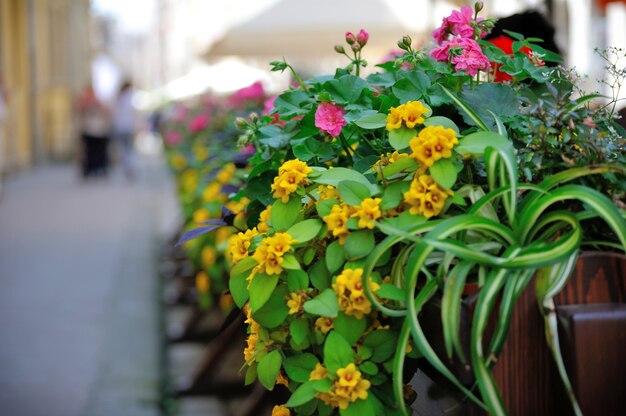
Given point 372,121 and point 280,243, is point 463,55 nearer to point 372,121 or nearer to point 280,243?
point 372,121

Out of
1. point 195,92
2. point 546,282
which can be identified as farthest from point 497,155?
point 195,92

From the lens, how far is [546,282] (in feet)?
4.97

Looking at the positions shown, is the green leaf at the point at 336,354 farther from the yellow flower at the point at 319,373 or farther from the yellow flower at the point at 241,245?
the yellow flower at the point at 241,245

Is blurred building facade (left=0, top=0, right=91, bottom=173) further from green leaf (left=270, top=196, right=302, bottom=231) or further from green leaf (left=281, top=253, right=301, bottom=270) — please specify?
green leaf (left=281, top=253, right=301, bottom=270)

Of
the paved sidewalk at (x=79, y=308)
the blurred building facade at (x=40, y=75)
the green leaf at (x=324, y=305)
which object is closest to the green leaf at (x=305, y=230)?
the green leaf at (x=324, y=305)

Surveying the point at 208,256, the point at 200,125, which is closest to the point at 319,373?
the point at 208,256

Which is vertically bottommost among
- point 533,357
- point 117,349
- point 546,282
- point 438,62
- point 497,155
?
point 117,349

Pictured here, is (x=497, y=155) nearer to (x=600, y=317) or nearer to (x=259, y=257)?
(x=600, y=317)

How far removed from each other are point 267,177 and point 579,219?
34.7 inches

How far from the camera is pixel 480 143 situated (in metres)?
1.68

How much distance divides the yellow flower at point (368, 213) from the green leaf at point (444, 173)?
0.32 feet

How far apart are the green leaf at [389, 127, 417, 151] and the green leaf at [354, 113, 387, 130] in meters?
0.10

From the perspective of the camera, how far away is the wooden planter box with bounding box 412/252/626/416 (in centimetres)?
150

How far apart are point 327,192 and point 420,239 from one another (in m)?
0.29
